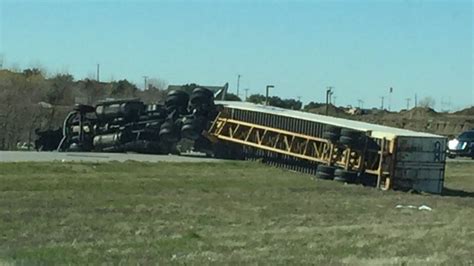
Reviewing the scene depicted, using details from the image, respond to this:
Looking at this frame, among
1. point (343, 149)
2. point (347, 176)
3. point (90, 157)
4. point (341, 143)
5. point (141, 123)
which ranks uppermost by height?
point (341, 143)

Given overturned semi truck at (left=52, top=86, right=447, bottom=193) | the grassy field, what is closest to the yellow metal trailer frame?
overturned semi truck at (left=52, top=86, right=447, bottom=193)

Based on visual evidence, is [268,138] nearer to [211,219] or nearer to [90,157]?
[90,157]

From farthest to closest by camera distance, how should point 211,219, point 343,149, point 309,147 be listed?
point 309,147, point 343,149, point 211,219

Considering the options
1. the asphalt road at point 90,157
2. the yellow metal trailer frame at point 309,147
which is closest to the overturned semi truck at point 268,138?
the yellow metal trailer frame at point 309,147

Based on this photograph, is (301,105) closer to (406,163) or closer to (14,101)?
(14,101)

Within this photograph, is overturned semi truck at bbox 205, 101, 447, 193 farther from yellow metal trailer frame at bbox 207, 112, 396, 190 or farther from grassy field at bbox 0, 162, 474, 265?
grassy field at bbox 0, 162, 474, 265

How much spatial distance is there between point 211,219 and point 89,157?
18.4 m

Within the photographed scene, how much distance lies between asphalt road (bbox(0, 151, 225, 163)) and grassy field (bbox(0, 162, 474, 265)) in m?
2.39

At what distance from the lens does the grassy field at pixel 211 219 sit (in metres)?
14.0

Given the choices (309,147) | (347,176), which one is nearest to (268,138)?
(309,147)

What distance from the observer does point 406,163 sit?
31.9 meters

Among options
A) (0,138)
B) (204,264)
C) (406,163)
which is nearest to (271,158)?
(406,163)

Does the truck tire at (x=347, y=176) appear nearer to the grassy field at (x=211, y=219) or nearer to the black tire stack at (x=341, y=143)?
the black tire stack at (x=341, y=143)

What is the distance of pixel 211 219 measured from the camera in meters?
20.0
